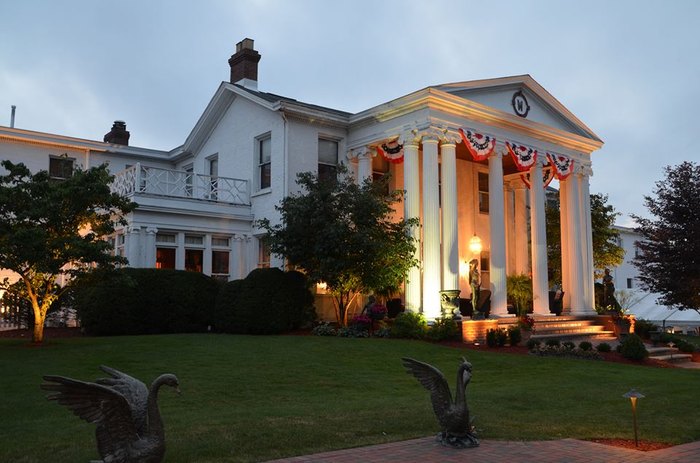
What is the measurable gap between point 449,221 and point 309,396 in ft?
36.0

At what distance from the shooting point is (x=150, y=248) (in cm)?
2077

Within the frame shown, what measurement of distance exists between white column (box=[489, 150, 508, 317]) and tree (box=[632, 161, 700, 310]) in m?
6.49

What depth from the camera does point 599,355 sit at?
57.0 feet

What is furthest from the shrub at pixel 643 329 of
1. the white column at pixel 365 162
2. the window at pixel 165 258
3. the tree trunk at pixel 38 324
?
the tree trunk at pixel 38 324

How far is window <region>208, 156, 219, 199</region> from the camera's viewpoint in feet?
77.0

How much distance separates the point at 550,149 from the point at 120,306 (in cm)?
1609

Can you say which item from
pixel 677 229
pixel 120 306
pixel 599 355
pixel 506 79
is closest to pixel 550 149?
pixel 506 79

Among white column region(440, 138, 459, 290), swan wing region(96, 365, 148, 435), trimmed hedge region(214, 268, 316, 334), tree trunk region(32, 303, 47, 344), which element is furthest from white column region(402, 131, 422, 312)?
swan wing region(96, 365, 148, 435)

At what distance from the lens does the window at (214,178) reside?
23.5 m

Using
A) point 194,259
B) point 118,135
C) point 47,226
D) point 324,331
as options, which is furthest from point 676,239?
point 118,135

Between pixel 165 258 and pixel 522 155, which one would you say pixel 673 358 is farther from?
pixel 165 258

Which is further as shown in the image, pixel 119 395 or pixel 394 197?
pixel 394 197

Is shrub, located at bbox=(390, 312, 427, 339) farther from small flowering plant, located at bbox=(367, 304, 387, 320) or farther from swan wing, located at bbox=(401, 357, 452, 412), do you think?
swan wing, located at bbox=(401, 357, 452, 412)

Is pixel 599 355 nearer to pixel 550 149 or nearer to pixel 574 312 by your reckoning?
pixel 574 312
